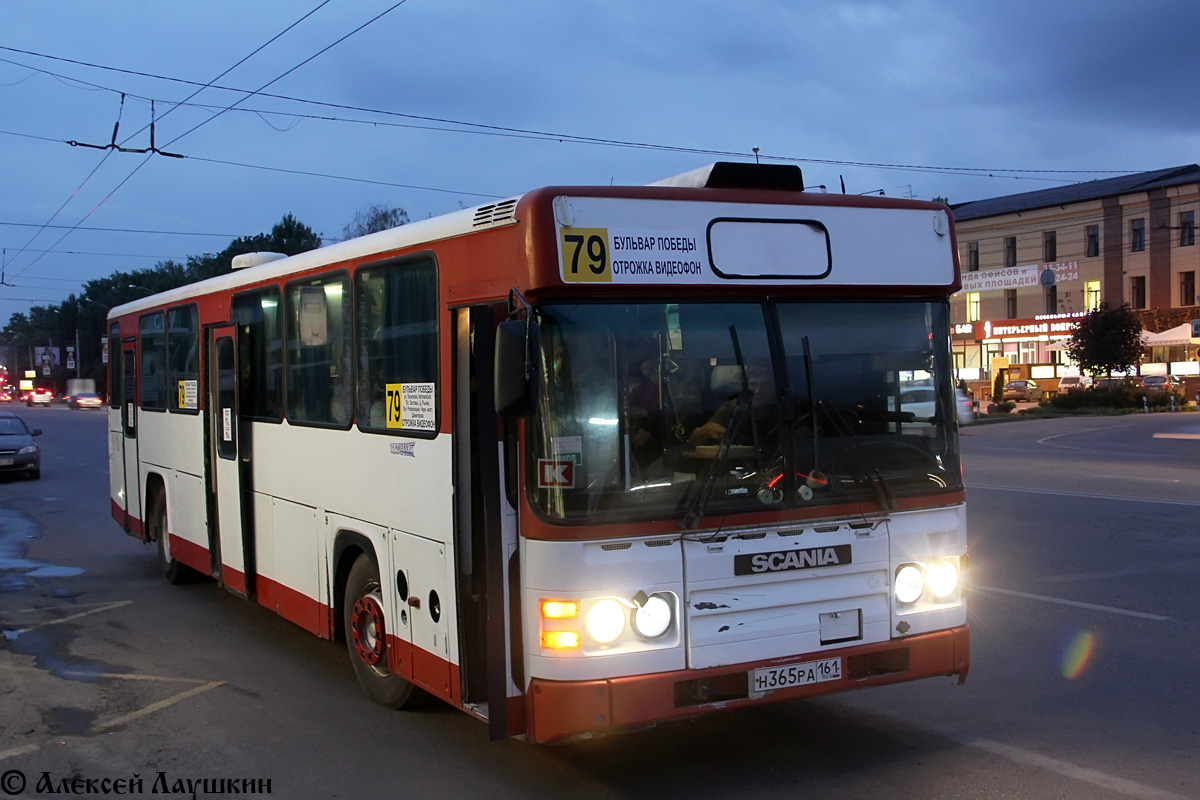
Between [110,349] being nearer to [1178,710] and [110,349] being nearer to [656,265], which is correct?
[656,265]

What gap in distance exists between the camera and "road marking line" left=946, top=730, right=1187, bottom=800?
5078 mm

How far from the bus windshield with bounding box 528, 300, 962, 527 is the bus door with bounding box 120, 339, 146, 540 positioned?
8.21m

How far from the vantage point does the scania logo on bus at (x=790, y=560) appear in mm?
5125

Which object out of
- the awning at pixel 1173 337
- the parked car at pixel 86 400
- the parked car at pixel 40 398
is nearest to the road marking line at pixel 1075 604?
the awning at pixel 1173 337

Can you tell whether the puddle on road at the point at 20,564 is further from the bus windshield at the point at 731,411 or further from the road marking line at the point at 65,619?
the bus windshield at the point at 731,411

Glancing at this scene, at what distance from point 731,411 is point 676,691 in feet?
4.10

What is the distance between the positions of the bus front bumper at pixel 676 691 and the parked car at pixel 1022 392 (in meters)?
59.5

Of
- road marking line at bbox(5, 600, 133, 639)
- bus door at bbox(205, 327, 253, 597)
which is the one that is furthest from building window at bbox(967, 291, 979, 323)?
bus door at bbox(205, 327, 253, 597)

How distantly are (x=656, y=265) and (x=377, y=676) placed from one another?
3.16 meters

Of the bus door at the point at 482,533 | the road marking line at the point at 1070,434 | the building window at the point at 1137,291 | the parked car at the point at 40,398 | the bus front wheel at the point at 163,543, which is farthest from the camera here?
the parked car at the point at 40,398

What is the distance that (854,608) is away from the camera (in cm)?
539

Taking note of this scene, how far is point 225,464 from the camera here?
9.15 meters

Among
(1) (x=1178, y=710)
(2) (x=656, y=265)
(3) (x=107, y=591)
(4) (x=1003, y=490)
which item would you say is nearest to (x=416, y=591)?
(2) (x=656, y=265)

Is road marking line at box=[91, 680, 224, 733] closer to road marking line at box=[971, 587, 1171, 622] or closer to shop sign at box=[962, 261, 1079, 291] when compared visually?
road marking line at box=[971, 587, 1171, 622]
